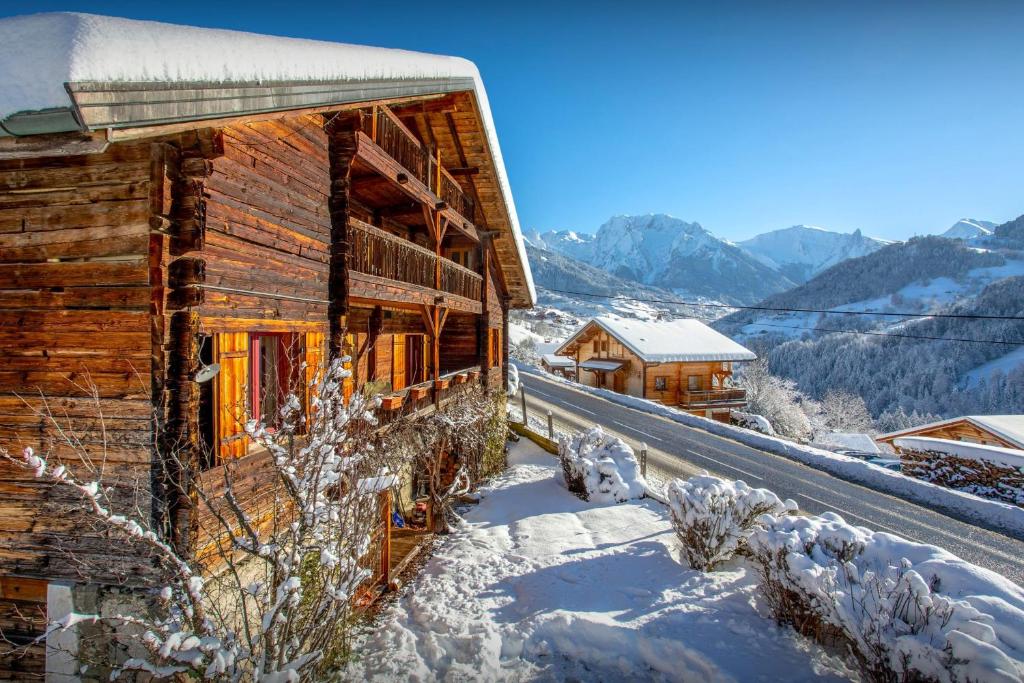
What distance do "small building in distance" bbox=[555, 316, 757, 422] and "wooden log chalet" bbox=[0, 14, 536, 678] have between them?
88.8ft

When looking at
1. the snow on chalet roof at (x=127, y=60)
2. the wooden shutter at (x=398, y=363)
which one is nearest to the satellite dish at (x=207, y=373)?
the snow on chalet roof at (x=127, y=60)

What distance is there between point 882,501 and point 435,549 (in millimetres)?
12020

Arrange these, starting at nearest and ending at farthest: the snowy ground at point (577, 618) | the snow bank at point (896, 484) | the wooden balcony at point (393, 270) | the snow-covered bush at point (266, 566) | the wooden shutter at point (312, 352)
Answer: the snow-covered bush at point (266, 566), the snowy ground at point (577, 618), the wooden shutter at point (312, 352), the wooden balcony at point (393, 270), the snow bank at point (896, 484)

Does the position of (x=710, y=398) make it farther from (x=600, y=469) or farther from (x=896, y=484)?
(x=600, y=469)

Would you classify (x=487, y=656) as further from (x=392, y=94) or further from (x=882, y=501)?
(x=882, y=501)

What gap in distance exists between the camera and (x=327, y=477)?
3848mm

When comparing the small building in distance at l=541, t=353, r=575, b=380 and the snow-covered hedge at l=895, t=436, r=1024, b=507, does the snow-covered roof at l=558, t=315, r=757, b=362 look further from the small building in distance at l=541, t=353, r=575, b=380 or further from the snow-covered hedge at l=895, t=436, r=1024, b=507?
the snow-covered hedge at l=895, t=436, r=1024, b=507

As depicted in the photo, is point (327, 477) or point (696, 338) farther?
point (696, 338)

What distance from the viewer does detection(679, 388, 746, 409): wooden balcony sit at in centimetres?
3084

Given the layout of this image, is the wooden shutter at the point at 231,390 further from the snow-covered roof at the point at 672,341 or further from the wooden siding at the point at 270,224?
the snow-covered roof at the point at 672,341

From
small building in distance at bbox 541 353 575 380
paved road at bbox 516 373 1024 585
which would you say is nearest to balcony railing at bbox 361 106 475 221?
paved road at bbox 516 373 1024 585

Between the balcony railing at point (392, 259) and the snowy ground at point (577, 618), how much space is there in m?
5.34

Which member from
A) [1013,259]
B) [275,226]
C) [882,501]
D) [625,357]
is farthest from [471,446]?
[1013,259]

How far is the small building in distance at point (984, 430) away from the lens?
15030 mm
